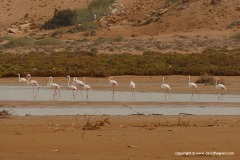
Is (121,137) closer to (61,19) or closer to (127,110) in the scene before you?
(127,110)

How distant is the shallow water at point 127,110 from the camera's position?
69.9 feet

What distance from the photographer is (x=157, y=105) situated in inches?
940

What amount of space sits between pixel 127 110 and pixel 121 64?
16.2 m

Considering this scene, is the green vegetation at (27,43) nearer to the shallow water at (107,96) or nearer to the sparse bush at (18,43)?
the sparse bush at (18,43)

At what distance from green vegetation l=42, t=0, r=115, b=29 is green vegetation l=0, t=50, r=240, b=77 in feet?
89.7

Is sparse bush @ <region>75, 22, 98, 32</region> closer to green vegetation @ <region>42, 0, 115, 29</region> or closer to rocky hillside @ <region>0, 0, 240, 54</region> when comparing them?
rocky hillside @ <region>0, 0, 240, 54</region>

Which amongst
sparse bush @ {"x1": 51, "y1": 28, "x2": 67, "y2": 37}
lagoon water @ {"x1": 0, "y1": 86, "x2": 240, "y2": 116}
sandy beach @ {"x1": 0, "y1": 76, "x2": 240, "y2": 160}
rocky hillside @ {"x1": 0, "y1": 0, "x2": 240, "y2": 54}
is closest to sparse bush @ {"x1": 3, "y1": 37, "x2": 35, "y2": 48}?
rocky hillside @ {"x1": 0, "y1": 0, "x2": 240, "y2": 54}

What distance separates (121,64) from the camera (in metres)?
38.5

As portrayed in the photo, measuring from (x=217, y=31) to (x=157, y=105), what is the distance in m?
35.1

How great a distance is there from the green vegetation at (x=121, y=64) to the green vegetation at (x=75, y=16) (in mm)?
27328

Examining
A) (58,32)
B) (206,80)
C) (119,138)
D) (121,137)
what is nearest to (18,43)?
(58,32)

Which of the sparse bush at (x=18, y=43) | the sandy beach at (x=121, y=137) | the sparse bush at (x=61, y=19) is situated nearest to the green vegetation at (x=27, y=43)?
the sparse bush at (x=18, y=43)

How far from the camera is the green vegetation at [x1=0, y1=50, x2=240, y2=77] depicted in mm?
36281

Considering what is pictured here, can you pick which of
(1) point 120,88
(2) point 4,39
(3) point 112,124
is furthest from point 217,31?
(3) point 112,124
